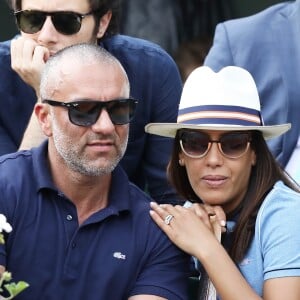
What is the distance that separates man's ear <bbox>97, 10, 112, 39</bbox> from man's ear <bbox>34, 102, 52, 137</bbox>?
766mm

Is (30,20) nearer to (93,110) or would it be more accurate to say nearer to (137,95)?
(137,95)

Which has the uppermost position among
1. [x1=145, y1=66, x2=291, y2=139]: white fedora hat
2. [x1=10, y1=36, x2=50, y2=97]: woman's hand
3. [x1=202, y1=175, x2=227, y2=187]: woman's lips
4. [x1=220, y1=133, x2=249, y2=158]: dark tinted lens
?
[x1=10, y1=36, x2=50, y2=97]: woman's hand

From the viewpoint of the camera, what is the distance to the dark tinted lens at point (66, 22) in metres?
4.94

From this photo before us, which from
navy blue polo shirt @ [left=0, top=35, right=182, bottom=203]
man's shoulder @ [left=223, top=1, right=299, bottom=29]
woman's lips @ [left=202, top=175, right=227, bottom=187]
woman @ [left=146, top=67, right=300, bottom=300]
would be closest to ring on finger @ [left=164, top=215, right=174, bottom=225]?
woman @ [left=146, top=67, right=300, bottom=300]

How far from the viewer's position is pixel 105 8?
5.16 meters

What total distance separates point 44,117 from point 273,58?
119 centimetres

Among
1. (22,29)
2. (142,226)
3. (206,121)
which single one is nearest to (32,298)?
(142,226)

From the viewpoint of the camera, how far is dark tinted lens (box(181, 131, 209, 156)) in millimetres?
4387

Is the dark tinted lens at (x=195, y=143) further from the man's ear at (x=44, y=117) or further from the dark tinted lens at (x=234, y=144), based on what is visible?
the man's ear at (x=44, y=117)

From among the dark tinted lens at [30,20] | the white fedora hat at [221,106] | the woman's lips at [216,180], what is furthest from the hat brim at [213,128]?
the dark tinted lens at [30,20]

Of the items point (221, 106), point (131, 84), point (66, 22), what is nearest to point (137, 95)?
point (131, 84)

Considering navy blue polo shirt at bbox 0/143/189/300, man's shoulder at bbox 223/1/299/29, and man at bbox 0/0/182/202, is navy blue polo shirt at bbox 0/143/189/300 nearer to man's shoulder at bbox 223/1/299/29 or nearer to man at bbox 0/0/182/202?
man at bbox 0/0/182/202

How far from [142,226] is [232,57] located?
1171 mm

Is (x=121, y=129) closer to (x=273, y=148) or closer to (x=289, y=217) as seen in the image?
(x=289, y=217)
